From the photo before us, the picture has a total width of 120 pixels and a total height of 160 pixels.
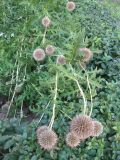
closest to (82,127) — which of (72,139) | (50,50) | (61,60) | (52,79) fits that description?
(72,139)

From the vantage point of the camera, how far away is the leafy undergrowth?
2.45 metres

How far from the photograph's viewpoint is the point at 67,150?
7.89 feet

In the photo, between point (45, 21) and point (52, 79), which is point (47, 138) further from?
point (45, 21)

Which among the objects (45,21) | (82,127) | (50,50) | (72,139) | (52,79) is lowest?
(72,139)

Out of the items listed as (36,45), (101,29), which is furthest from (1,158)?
(101,29)

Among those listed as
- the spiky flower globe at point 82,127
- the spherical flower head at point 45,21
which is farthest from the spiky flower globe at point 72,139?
the spherical flower head at point 45,21

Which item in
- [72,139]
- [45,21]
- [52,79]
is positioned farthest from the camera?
[45,21]

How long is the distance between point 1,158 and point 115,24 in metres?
2.30

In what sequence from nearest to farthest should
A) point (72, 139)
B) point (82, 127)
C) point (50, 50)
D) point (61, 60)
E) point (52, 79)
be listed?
point (82, 127)
point (72, 139)
point (52, 79)
point (61, 60)
point (50, 50)

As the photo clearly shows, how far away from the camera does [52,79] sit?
2.41 m

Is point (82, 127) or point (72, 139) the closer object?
point (82, 127)

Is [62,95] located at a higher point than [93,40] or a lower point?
lower

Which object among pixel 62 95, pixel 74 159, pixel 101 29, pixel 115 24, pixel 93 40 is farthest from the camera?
pixel 115 24

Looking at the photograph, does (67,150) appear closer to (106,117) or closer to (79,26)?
(106,117)
